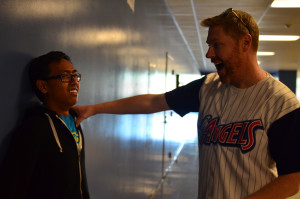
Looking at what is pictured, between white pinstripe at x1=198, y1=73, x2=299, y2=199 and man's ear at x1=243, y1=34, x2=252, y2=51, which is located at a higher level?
man's ear at x1=243, y1=34, x2=252, y2=51

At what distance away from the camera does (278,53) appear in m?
10.9

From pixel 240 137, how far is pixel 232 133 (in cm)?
4

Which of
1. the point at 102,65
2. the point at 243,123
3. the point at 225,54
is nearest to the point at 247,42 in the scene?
the point at 225,54

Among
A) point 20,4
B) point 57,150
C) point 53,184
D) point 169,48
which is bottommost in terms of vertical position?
point 53,184

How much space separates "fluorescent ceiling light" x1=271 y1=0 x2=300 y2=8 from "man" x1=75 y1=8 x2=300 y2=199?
146 inches

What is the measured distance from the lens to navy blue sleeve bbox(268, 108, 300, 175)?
50.5 inches

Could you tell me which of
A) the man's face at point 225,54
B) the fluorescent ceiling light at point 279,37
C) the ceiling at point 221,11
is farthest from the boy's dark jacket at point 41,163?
the fluorescent ceiling light at point 279,37

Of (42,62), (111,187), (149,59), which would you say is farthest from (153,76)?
(42,62)

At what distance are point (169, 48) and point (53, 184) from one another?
513 centimetres

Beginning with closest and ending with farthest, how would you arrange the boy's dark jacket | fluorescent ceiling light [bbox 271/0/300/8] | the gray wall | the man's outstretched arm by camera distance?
1. the boy's dark jacket
2. the gray wall
3. the man's outstretched arm
4. fluorescent ceiling light [bbox 271/0/300/8]

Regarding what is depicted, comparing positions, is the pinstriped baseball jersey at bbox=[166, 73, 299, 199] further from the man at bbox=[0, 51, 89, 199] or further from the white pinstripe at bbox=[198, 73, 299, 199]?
the man at bbox=[0, 51, 89, 199]

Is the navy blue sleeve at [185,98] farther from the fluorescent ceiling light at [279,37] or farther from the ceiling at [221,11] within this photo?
the fluorescent ceiling light at [279,37]

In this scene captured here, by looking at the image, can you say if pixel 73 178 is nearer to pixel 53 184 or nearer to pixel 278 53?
pixel 53 184

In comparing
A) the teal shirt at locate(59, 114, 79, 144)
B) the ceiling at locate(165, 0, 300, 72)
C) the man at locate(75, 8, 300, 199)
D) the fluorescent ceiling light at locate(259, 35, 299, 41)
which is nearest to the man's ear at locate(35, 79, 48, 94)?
the teal shirt at locate(59, 114, 79, 144)
